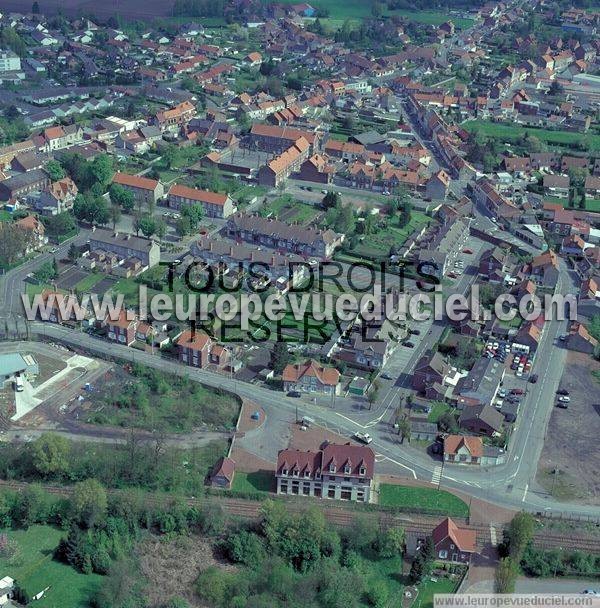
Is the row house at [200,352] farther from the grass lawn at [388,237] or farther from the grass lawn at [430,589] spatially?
the grass lawn at [430,589]

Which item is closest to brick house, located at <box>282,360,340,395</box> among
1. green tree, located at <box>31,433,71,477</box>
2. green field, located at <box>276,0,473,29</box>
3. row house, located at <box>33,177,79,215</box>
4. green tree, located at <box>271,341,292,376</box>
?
green tree, located at <box>271,341,292,376</box>

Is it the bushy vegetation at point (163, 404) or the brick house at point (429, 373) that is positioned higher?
the brick house at point (429, 373)

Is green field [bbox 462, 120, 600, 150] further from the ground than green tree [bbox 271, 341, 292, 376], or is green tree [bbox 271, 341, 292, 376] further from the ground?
green field [bbox 462, 120, 600, 150]

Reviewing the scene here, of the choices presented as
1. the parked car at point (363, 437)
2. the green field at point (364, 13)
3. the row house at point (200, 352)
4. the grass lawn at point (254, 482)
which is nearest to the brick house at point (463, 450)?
the parked car at point (363, 437)

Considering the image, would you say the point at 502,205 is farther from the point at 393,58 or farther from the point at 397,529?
the point at 393,58

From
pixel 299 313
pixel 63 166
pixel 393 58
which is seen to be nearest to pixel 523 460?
pixel 299 313

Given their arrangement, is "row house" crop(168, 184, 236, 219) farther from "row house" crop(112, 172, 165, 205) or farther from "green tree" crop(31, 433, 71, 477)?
"green tree" crop(31, 433, 71, 477)
